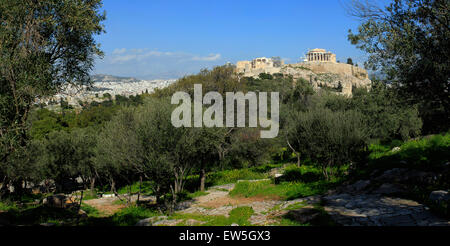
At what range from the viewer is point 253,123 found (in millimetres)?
29484

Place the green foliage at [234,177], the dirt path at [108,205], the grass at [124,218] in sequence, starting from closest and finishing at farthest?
1. the grass at [124,218]
2. the dirt path at [108,205]
3. the green foliage at [234,177]

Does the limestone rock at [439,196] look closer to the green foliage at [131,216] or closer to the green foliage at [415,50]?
the green foliage at [415,50]

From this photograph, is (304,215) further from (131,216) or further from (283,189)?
(131,216)

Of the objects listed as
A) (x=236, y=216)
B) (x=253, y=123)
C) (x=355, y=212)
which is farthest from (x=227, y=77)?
(x=355, y=212)

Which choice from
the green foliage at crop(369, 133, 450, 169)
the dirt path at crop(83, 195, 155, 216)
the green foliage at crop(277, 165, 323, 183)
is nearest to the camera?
the green foliage at crop(369, 133, 450, 169)

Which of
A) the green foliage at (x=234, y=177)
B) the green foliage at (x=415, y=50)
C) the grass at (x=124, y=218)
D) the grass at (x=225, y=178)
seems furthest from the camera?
the green foliage at (x=234, y=177)

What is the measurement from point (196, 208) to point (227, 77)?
19.0m

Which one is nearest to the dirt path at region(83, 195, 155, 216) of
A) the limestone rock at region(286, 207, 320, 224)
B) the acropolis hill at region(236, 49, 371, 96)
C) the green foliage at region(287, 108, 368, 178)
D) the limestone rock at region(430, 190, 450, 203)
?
the green foliage at region(287, 108, 368, 178)

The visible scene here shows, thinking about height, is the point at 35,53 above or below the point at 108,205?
above

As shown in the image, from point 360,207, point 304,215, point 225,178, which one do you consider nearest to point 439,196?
point 360,207

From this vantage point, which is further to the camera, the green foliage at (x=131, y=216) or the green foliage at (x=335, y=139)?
the green foliage at (x=335, y=139)

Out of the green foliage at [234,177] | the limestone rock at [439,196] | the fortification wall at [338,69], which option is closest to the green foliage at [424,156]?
the limestone rock at [439,196]

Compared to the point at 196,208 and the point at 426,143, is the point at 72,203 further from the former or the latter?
the point at 426,143

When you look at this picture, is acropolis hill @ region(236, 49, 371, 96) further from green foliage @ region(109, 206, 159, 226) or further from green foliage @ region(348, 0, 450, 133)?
green foliage @ region(348, 0, 450, 133)
